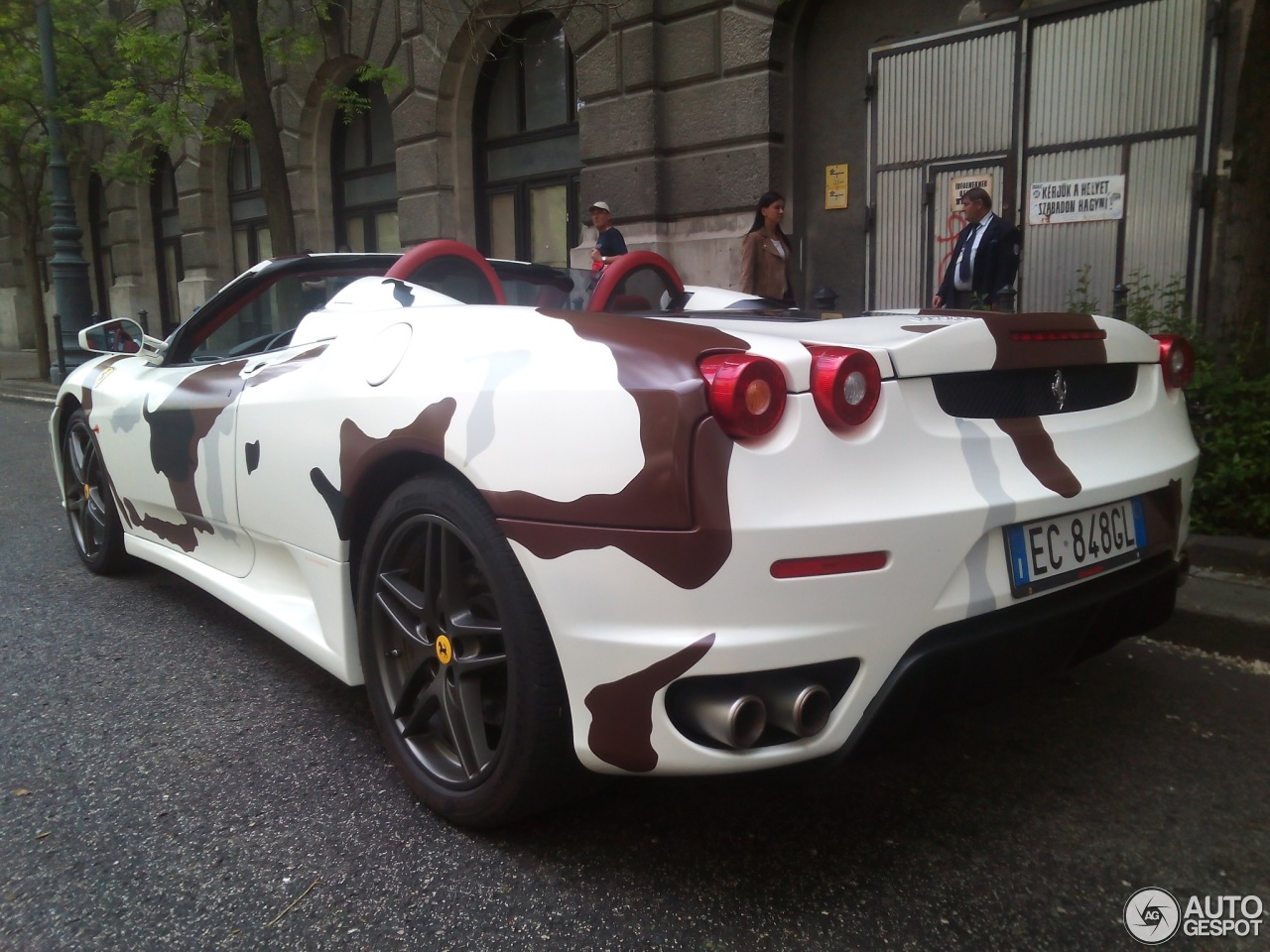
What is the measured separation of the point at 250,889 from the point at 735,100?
28.3 ft

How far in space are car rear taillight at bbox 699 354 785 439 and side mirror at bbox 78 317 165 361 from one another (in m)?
3.36

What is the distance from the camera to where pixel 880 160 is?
9.03 metres

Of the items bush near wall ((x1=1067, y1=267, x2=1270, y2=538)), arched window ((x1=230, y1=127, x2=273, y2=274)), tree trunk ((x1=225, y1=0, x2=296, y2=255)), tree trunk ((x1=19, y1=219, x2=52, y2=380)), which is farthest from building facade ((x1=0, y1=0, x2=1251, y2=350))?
tree trunk ((x1=19, y1=219, x2=52, y2=380))

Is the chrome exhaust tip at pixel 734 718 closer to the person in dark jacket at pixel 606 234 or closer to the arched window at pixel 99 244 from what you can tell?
the person in dark jacket at pixel 606 234

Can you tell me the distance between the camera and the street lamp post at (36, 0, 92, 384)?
12875 mm

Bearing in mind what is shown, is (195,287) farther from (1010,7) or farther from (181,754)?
(181,754)

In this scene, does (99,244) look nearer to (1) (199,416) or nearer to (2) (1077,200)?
(2) (1077,200)

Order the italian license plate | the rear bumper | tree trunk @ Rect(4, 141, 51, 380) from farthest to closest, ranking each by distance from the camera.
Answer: tree trunk @ Rect(4, 141, 51, 380)
the italian license plate
the rear bumper

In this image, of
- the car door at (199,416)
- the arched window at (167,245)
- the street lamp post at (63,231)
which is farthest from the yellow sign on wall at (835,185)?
the arched window at (167,245)

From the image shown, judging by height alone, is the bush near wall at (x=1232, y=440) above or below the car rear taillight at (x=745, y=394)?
below

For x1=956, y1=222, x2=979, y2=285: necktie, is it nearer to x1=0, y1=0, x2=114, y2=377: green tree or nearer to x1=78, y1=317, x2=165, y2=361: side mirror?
x1=78, y1=317, x2=165, y2=361: side mirror

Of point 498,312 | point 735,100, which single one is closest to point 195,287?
point 735,100

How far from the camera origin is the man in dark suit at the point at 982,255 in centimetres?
724

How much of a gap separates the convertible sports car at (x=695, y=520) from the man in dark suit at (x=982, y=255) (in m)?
4.87
